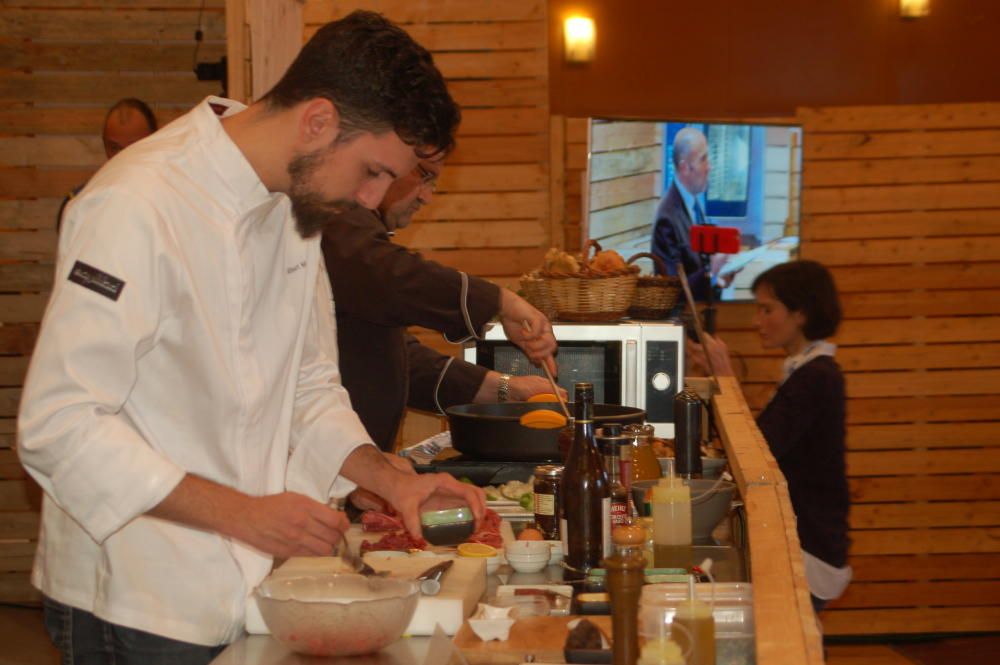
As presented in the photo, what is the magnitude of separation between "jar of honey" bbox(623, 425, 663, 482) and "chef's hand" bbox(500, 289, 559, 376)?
0.59m

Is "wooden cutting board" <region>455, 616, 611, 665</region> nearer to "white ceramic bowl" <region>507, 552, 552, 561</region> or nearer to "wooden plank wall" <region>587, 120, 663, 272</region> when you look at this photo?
"white ceramic bowl" <region>507, 552, 552, 561</region>

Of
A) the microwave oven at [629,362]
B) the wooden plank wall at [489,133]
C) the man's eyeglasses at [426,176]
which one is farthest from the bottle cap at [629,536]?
Answer: the wooden plank wall at [489,133]

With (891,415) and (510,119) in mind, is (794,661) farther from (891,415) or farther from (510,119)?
(891,415)

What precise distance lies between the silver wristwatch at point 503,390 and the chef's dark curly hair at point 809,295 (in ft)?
5.46

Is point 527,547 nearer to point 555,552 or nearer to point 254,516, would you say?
point 555,552

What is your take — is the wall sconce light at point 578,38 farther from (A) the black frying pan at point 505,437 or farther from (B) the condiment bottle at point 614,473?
(B) the condiment bottle at point 614,473

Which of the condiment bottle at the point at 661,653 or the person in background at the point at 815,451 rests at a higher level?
the condiment bottle at the point at 661,653

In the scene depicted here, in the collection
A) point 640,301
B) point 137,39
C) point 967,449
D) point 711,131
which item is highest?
point 137,39

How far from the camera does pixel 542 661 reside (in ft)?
5.75

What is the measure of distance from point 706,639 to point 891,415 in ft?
18.2

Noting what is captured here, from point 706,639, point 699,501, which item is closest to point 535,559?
point 699,501

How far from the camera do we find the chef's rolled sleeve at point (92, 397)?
67.3 inches

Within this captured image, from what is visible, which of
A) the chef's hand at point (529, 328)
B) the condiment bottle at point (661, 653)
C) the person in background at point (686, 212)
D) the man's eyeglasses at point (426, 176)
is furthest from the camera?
the person in background at point (686, 212)

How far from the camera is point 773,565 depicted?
1856 mm
